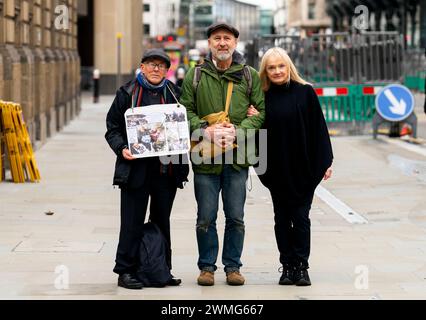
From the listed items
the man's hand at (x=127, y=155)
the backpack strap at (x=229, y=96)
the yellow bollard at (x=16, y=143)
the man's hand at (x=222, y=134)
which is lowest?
the yellow bollard at (x=16, y=143)

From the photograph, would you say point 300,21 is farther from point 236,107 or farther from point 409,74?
point 236,107

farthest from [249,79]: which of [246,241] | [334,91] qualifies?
[334,91]

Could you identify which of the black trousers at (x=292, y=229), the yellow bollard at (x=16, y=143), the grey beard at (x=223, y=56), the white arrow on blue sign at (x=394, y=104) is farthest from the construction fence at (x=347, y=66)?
the grey beard at (x=223, y=56)

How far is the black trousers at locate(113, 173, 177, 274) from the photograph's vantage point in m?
7.80

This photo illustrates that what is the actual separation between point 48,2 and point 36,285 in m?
17.8

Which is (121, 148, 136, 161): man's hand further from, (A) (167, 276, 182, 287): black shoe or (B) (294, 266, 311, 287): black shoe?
(B) (294, 266, 311, 287): black shoe

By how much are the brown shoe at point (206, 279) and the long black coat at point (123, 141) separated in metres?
0.66

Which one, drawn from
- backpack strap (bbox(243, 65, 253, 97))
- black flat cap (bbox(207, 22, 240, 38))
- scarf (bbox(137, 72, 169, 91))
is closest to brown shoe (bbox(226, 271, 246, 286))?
backpack strap (bbox(243, 65, 253, 97))

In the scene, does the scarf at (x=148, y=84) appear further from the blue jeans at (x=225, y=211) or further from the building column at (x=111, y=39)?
the building column at (x=111, y=39)

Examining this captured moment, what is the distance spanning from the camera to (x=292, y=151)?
791cm

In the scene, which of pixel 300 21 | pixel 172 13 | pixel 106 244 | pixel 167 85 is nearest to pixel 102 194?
pixel 106 244

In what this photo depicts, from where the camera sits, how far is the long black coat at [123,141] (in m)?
7.70

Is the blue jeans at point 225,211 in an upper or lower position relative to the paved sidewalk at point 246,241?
upper

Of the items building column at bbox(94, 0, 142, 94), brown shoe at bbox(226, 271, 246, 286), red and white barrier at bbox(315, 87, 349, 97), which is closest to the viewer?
brown shoe at bbox(226, 271, 246, 286)
